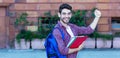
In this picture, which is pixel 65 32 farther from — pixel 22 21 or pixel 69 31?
pixel 22 21

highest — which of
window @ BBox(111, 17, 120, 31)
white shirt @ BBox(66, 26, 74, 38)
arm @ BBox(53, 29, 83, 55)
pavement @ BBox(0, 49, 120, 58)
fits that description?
white shirt @ BBox(66, 26, 74, 38)

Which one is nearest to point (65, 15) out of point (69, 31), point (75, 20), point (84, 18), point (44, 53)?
point (69, 31)

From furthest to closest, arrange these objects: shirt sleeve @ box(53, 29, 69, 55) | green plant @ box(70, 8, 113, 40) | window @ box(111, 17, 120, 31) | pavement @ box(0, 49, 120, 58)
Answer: window @ box(111, 17, 120, 31), green plant @ box(70, 8, 113, 40), pavement @ box(0, 49, 120, 58), shirt sleeve @ box(53, 29, 69, 55)

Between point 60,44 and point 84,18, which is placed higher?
point 60,44

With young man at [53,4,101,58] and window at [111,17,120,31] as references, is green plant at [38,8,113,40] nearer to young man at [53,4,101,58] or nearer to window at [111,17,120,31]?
window at [111,17,120,31]

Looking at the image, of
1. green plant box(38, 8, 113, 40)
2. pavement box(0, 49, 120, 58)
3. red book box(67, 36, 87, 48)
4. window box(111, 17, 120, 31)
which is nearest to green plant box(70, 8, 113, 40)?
green plant box(38, 8, 113, 40)

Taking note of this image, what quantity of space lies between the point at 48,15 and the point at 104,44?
2.39m

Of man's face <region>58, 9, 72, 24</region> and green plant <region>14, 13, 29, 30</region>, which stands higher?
man's face <region>58, 9, 72, 24</region>

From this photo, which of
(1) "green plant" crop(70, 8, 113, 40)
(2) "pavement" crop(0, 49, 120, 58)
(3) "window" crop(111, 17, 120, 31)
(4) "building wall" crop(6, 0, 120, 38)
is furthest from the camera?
(3) "window" crop(111, 17, 120, 31)

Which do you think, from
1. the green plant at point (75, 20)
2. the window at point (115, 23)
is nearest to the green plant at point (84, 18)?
the green plant at point (75, 20)

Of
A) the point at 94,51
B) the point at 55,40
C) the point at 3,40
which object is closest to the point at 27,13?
the point at 3,40

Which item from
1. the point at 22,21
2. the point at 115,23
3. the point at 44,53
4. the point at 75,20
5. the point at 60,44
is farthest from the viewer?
the point at 115,23

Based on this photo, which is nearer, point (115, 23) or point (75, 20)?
point (75, 20)

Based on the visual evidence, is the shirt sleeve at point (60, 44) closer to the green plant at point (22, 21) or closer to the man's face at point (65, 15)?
the man's face at point (65, 15)
